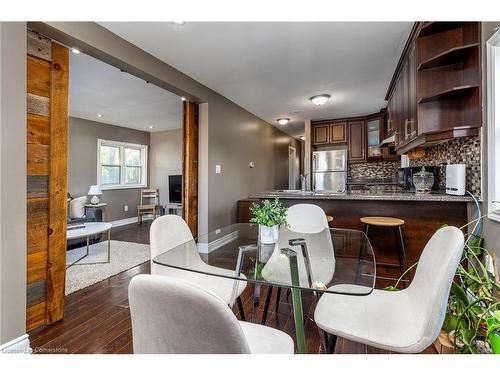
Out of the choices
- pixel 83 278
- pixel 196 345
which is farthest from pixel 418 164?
pixel 83 278

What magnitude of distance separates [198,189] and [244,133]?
5.50 feet

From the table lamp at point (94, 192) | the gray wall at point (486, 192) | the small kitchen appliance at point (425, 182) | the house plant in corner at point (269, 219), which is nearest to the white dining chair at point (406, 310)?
the house plant in corner at point (269, 219)

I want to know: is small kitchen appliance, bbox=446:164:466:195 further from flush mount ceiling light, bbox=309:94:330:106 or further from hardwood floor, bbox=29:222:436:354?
flush mount ceiling light, bbox=309:94:330:106

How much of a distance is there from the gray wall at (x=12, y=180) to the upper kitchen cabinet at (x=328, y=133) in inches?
200

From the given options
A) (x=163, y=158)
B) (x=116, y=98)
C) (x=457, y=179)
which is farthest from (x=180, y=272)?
(x=163, y=158)

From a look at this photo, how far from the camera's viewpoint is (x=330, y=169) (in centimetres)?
554

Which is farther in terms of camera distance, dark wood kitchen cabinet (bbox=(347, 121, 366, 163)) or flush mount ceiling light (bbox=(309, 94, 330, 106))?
dark wood kitchen cabinet (bbox=(347, 121, 366, 163))

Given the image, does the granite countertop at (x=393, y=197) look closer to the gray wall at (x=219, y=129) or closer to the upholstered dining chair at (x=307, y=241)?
the upholstered dining chair at (x=307, y=241)

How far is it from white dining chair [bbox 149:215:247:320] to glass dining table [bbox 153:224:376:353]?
0.02 metres

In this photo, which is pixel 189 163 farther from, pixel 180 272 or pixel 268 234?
pixel 268 234

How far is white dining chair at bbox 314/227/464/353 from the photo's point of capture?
99cm

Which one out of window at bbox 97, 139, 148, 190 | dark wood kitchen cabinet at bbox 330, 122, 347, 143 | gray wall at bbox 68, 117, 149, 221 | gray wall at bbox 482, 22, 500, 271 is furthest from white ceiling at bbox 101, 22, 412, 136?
window at bbox 97, 139, 148, 190
